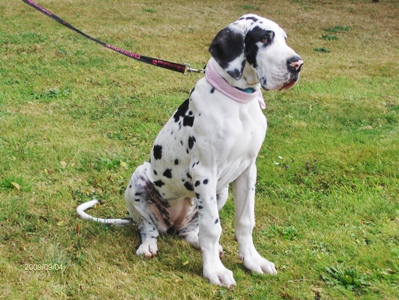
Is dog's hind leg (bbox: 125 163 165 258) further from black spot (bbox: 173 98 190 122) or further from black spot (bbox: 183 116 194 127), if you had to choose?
black spot (bbox: 183 116 194 127)

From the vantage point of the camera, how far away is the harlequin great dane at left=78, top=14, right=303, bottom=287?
317cm

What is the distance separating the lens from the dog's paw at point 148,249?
153 inches

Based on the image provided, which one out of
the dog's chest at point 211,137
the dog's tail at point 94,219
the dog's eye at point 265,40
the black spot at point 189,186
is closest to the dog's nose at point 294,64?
the dog's eye at point 265,40

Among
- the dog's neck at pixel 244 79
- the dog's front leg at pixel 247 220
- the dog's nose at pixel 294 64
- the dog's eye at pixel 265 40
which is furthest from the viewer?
the dog's front leg at pixel 247 220

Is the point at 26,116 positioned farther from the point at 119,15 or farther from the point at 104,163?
the point at 119,15

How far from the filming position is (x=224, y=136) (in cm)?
326

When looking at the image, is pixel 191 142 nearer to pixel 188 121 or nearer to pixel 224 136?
pixel 188 121

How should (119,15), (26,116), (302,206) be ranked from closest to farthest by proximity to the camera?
(302,206) < (26,116) < (119,15)

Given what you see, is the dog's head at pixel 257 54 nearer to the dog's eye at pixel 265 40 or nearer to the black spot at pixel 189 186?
the dog's eye at pixel 265 40

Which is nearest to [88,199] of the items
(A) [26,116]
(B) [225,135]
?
(B) [225,135]

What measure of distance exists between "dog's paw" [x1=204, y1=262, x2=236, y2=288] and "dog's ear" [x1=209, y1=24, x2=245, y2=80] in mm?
1374

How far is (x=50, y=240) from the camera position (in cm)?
408

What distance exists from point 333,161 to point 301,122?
1.54 metres

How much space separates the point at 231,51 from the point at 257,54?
175mm
